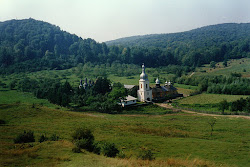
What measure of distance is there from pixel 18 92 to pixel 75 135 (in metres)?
59.4

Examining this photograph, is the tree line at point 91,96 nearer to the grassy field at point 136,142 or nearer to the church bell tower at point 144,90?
the church bell tower at point 144,90

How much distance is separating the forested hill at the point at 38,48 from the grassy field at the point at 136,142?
264 ft

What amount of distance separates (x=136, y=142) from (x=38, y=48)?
146 metres

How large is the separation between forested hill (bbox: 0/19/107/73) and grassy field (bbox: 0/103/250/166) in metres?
80.5

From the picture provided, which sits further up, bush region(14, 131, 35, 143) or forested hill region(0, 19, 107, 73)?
forested hill region(0, 19, 107, 73)

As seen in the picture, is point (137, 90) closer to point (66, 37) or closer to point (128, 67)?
point (128, 67)

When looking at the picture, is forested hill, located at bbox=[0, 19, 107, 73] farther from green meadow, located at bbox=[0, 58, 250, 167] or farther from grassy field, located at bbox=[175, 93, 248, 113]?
green meadow, located at bbox=[0, 58, 250, 167]

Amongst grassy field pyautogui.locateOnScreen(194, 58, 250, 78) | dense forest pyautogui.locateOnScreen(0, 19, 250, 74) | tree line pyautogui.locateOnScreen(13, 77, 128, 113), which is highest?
dense forest pyautogui.locateOnScreen(0, 19, 250, 74)

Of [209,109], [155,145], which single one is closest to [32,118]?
[155,145]

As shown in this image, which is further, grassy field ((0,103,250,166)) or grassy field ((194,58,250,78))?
grassy field ((194,58,250,78))

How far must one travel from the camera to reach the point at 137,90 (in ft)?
216

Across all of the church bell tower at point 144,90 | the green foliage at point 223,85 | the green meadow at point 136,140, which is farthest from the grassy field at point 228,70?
the green meadow at point 136,140

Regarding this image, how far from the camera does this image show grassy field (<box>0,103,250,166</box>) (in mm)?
17250

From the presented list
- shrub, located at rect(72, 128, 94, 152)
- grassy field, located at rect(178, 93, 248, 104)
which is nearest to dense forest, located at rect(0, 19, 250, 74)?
grassy field, located at rect(178, 93, 248, 104)
